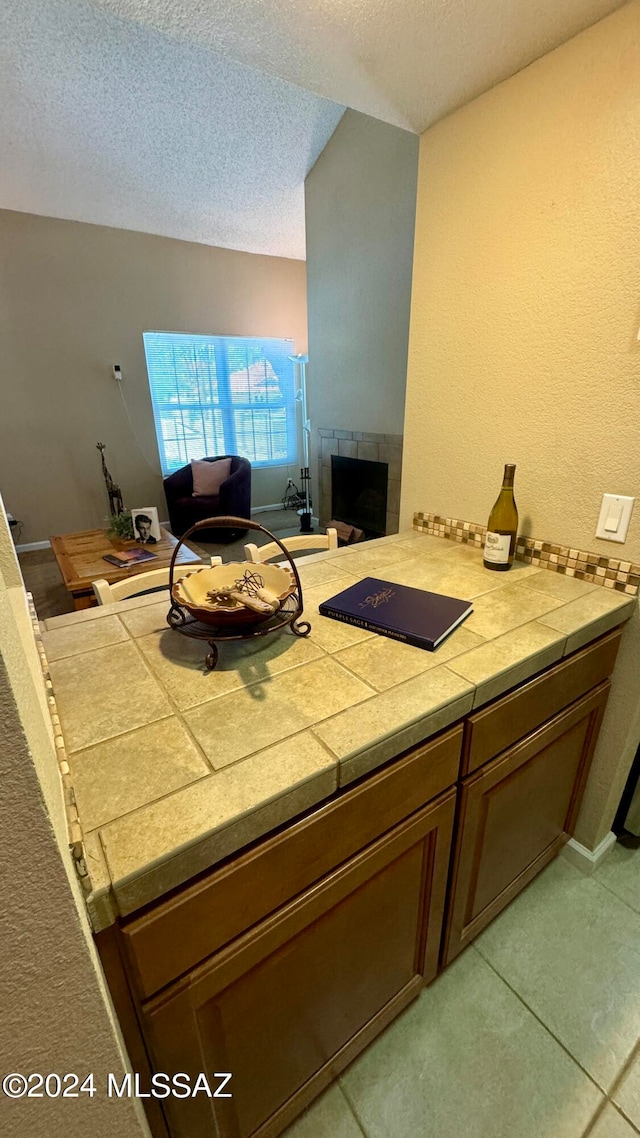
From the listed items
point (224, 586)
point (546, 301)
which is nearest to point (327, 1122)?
point (224, 586)

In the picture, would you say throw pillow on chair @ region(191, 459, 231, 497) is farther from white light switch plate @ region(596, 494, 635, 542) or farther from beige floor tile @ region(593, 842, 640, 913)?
beige floor tile @ region(593, 842, 640, 913)

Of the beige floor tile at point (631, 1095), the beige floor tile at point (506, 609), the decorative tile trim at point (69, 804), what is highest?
the decorative tile trim at point (69, 804)

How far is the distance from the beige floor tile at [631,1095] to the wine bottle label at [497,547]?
1.16 metres

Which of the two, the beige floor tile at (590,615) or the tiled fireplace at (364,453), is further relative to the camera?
the tiled fireplace at (364,453)

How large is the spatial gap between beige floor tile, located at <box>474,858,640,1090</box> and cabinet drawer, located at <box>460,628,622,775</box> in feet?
2.34

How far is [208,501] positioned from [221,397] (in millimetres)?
1565

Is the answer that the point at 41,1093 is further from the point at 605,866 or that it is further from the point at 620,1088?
the point at 605,866

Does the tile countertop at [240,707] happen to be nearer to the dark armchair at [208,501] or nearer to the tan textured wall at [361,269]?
the tan textured wall at [361,269]

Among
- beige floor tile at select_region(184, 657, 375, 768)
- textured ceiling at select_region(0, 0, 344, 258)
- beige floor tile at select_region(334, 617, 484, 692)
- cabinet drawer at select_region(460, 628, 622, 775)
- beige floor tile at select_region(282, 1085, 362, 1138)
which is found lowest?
beige floor tile at select_region(282, 1085, 362, 1138)

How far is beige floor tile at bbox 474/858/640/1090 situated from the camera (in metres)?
1.05

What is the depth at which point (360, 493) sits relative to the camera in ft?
13.5

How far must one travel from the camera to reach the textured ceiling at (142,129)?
7.68 ft

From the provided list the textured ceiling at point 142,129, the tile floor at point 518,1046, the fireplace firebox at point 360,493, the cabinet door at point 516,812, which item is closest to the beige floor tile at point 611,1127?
the tile floor at point 518,1046

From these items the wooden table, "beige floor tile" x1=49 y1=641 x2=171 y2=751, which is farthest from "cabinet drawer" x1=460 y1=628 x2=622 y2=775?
the wooden table
